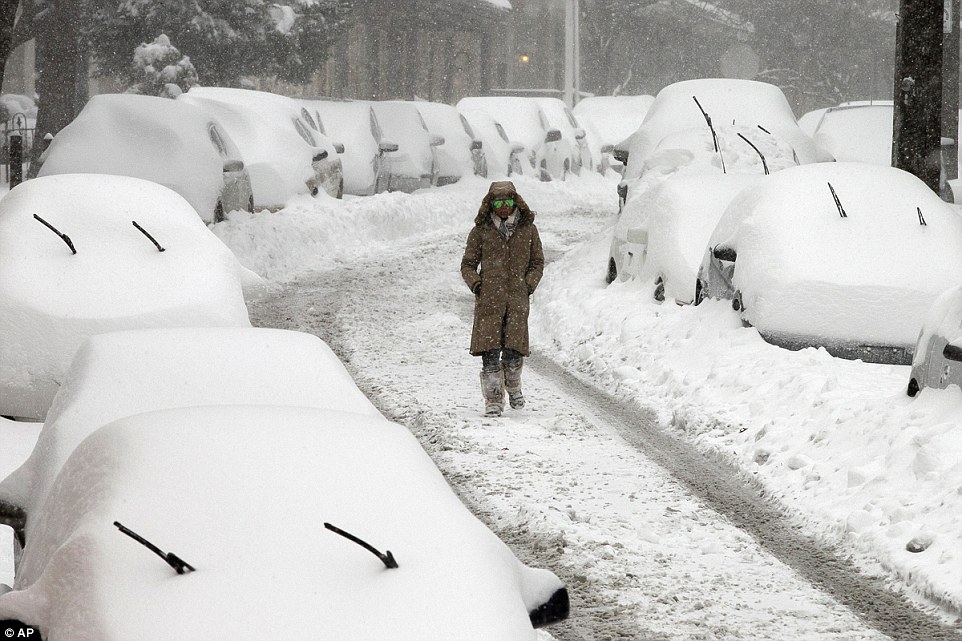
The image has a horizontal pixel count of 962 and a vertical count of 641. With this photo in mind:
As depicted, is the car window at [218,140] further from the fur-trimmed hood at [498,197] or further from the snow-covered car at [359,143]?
the fur-trimmed hood at [498,197]

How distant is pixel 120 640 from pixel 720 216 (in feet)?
31.6

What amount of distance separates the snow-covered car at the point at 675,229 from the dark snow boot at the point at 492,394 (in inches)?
114

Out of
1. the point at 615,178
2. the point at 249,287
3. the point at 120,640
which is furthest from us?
the point at 615,178

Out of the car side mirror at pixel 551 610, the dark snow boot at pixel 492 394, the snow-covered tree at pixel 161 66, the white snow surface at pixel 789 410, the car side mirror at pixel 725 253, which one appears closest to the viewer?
the car side mirror at pixel 551 610

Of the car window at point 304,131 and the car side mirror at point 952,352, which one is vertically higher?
the car window at point 304,131

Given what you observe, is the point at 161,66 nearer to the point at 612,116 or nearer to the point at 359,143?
the point at 359,143

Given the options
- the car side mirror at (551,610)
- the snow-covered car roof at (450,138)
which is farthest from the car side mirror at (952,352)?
the snow-covered car roof at (450,138)

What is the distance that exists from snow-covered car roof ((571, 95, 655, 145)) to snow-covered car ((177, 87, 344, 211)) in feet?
47.8

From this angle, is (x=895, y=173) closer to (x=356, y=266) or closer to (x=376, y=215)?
(x=356, y=266)

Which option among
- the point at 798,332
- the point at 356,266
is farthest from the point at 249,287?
the point at 356,266

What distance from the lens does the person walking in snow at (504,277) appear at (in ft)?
29.4

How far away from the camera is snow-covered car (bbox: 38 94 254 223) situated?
45.5 feet

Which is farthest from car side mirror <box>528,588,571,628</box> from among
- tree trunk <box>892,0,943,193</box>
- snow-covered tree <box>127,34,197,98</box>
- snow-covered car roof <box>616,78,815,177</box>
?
Result: snow-covered tree <box>127,34,197,98</box>

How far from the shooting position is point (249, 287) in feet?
27.8
